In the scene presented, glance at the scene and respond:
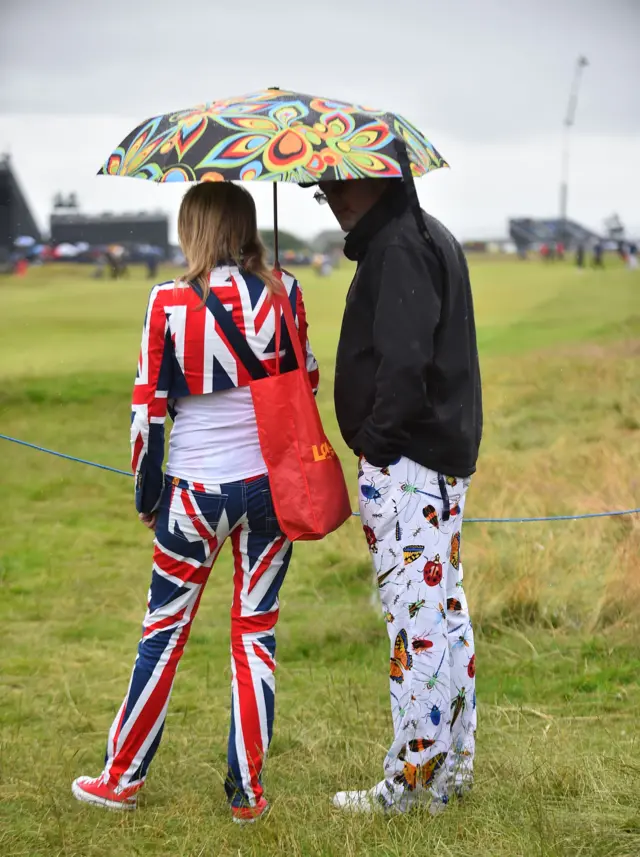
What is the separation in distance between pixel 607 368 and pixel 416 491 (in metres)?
9.95

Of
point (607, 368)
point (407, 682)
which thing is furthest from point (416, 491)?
point (607, 368)

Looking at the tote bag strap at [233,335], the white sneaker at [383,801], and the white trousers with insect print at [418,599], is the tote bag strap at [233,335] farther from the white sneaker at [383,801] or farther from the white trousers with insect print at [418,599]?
the white sneaker at [383,801]

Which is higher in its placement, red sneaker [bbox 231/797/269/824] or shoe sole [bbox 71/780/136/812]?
red sneaker [bbox 231/797/269/824]

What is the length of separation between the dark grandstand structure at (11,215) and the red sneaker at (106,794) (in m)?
17.2

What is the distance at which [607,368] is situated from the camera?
12.5 m

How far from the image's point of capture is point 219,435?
3.02m

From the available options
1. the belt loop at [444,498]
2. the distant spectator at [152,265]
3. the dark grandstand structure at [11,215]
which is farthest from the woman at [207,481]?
the distant spectator at [152,265]

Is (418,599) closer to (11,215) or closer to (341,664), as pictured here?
(341,664)

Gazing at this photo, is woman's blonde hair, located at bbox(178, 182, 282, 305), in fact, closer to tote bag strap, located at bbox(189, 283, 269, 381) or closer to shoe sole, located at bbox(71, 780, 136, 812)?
tote bag strap, located at bbox(189, 283, 269, 381)

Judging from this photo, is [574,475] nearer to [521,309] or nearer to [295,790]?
[295,790]

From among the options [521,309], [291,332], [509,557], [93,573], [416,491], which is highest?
[291,332]

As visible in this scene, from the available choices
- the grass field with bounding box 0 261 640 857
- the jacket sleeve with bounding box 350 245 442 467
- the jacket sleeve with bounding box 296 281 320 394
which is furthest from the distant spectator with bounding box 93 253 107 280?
the jacket sleeve with bounding box 350 245 442 467

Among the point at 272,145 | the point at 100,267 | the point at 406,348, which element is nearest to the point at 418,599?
the point at 406,348

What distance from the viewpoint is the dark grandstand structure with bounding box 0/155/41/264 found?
20.8 metres
